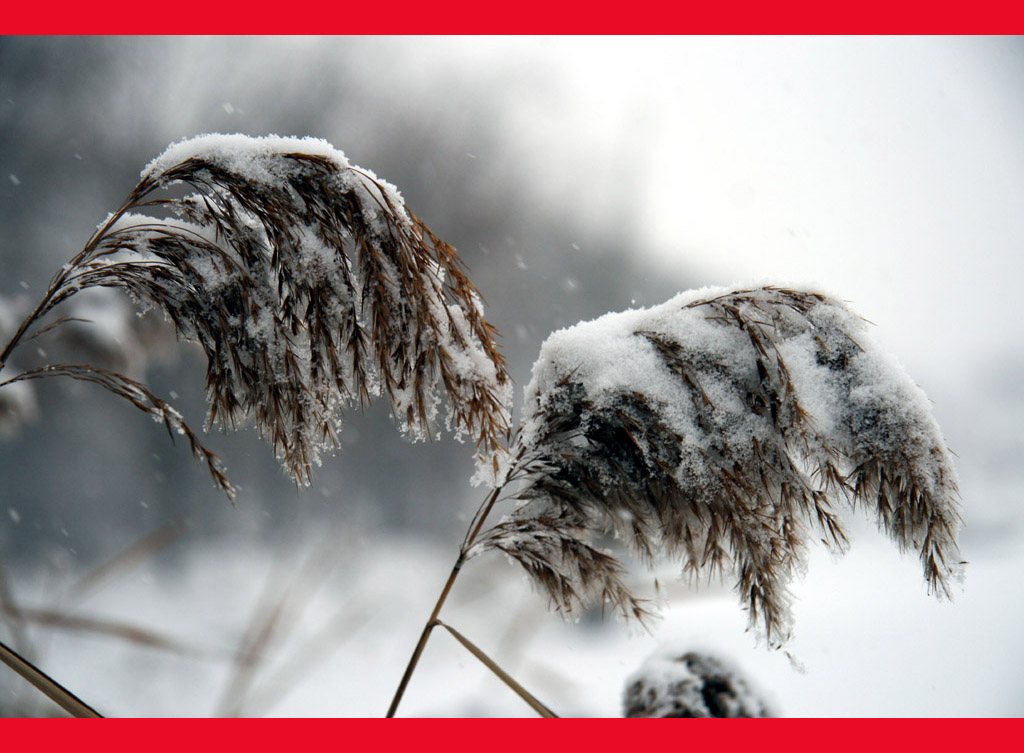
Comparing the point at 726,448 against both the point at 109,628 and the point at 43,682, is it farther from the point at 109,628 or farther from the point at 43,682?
the point at 109,628

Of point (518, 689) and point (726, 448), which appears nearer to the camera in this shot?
point (518, 689)

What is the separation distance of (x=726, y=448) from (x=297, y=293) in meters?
0.90

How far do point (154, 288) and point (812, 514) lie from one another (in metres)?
1.47

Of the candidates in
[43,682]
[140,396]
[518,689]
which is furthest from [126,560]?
[518,689]

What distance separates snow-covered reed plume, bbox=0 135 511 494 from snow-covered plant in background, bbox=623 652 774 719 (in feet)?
1.74

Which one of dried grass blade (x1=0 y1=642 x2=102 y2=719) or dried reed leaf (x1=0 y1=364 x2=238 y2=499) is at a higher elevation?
dried reed leaf (x1=0 y1=364 x2=238 y2=499)

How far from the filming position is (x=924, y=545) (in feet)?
3.52

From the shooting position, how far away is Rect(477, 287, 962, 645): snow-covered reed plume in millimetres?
1084

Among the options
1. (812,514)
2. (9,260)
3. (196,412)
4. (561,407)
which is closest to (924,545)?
(812,514)

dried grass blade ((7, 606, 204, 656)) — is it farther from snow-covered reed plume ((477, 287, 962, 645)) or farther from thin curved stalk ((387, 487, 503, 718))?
snow-covered reed plume ((477, 287, 962, 645))

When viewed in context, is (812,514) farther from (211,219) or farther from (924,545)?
(211,219)

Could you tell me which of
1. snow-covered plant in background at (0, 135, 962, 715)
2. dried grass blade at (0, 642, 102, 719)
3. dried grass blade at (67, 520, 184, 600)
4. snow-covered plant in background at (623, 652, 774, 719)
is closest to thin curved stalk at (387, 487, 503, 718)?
snow-covered plant in background at (0, 135, 962, 715)

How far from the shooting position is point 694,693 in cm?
108

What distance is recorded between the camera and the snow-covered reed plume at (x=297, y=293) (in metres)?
1.19
